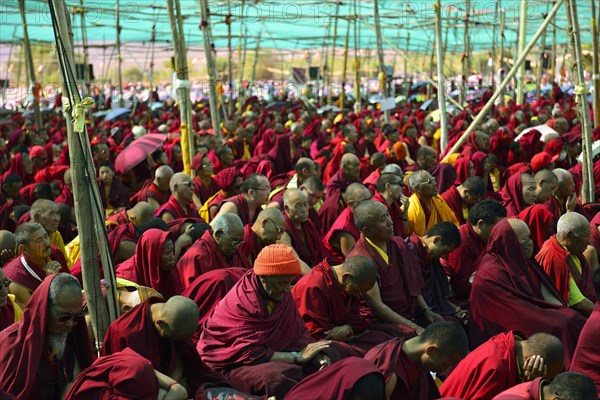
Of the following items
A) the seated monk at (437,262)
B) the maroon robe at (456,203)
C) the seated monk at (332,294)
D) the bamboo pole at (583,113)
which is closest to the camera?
the seated monk at (332,294)

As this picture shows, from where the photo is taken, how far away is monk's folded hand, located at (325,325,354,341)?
562 cm

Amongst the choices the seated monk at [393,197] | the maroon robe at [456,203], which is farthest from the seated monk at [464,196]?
the seated monk at [393,197]

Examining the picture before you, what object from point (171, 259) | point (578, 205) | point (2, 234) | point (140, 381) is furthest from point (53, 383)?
point (578, 205)

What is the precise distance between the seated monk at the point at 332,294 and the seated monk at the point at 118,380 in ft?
5.07

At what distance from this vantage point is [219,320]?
204 inches

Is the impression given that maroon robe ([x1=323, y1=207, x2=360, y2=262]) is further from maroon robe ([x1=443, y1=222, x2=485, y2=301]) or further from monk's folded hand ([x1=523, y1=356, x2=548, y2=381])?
monk's folded hand ([x1=523, y1=356, x2=548, y2=381])

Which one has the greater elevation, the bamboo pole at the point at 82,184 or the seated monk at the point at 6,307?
the bamboo pole at the point at 82,184

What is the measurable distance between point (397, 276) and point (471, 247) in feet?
2.84

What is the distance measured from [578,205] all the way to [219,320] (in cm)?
414

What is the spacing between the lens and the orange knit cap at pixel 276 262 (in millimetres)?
4992

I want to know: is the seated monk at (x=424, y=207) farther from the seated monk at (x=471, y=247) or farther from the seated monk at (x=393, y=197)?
the seated monk at (x=471, y=247)

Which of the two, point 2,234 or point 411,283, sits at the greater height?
point 2,234

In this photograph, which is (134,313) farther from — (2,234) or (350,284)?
(2,234)

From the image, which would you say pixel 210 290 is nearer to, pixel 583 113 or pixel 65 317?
pixel 65 317
